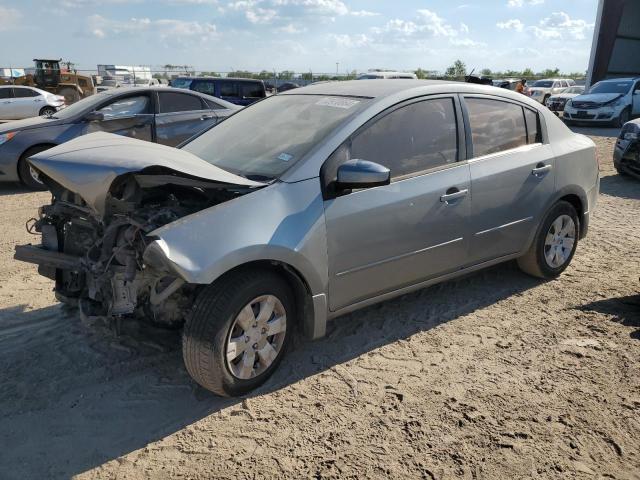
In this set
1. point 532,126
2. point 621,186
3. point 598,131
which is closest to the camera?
point 532,126

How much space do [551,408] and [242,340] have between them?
1812mm

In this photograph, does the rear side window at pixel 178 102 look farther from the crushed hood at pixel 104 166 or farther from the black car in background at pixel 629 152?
the black car in background at pixel 629 152

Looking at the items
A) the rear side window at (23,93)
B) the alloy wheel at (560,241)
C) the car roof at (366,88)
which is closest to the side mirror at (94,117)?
the car roof at (366,88)

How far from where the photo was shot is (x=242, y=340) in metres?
3.10

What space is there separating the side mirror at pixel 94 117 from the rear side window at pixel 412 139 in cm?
610

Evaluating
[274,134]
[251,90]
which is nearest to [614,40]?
[251,90]

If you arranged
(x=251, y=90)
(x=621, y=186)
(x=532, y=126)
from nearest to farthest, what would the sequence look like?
1. (x=532, y=126)
2. (x=621, y=186)
3. (x=251, y=90)

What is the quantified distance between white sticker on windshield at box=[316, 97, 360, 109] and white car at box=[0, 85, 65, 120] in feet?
62.0

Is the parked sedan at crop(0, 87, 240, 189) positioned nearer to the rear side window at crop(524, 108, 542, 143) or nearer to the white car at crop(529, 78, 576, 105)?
the rear side window at crop(524, 108, 542, 143)

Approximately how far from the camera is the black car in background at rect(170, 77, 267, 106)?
15180 mm

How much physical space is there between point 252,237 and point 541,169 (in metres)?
2.75

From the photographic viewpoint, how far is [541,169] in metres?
4.53

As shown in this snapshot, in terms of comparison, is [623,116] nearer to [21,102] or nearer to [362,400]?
[362,400]

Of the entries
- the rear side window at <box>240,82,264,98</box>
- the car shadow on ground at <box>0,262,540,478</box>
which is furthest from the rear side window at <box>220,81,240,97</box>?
the car shadow on ground at <box>0,262,540,478</box>
